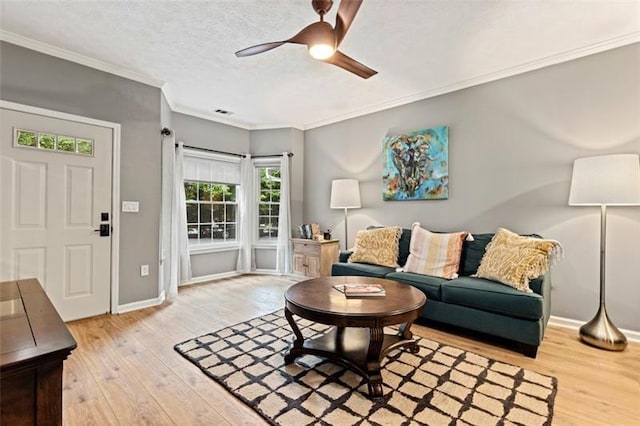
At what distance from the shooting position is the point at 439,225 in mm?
→ 3785

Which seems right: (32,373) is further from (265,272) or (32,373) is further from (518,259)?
(265,272)

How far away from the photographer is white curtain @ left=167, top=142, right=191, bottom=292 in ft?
13.4

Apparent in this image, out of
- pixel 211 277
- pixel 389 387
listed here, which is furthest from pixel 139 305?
pixel 389 387

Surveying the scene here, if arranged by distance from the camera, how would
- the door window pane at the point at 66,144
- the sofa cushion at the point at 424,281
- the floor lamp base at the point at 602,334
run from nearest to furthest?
the floor lamp base at the point at 602,334 → the sofa cushion at the point at 424,281 → the door window pane at the point at 66,144

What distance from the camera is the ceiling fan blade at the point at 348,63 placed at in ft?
7.34

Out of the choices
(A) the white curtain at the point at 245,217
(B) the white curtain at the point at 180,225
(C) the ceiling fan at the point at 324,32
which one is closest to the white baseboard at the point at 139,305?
(B) the white curtain at the point at 180,225

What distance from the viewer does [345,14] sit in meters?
1.84

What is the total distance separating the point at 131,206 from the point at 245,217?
198cm

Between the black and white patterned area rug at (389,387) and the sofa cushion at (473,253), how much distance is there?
965mm

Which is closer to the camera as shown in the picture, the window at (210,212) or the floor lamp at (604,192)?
the floor lamp at (604,192)

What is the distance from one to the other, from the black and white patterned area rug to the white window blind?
113 inches

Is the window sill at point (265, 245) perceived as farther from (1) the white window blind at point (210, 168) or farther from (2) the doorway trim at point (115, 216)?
(2) the doorway trim at point (115, 216)

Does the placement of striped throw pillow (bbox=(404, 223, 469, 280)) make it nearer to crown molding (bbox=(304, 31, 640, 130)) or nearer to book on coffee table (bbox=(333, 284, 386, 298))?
book on coffee table (bbox=(333, 284, 386, 298))

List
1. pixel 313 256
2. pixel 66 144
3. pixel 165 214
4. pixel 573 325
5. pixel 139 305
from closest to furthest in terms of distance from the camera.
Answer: pixel 573 325 < pixel 66 144 < pixel 139 305 < pixel 165 214 < pixel 313 256
